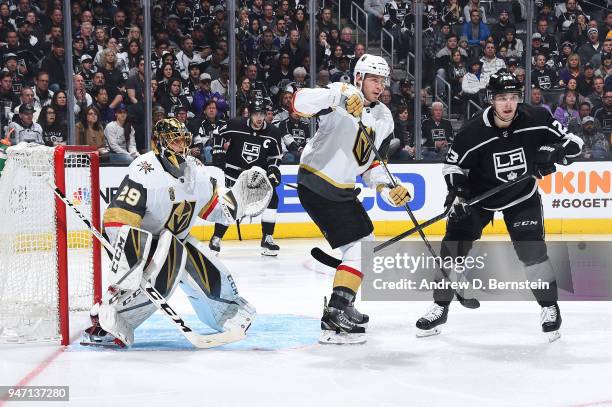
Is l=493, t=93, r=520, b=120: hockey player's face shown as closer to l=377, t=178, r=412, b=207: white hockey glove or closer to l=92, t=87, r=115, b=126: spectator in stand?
l=377, t=178, r=412, b=207: white hockey glove

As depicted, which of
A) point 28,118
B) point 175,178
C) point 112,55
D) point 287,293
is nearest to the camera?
point 175,178

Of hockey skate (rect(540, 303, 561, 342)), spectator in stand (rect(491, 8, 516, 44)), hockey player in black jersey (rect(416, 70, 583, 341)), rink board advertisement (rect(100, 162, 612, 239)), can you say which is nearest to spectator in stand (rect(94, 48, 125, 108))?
rink board advertisement (rect(100, 162, 612, 239))

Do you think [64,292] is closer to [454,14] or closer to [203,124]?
[203,124]

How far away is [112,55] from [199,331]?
437 centimetres

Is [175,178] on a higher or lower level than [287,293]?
higher

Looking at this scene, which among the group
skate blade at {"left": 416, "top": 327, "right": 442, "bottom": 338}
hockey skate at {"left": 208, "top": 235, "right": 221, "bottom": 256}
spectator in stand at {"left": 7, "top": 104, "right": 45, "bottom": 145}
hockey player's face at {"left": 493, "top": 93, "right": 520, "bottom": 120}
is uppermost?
hockey player's face at {"left": 493, "top": 93, "right": 520, "bottom": 120}

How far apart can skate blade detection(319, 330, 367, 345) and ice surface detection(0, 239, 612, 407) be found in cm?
4

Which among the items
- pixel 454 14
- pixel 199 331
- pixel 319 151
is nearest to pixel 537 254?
pixel 319 151

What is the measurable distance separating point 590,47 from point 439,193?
2.26 meters

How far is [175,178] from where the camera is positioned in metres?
3.97

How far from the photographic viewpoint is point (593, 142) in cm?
877

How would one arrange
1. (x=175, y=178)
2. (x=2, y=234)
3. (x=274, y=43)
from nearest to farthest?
(x=175, y=178)
(x=2, y=234)
(x=274, y=43)

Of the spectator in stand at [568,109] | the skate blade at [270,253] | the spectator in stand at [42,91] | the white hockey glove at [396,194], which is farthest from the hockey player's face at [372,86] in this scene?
the spectator in stand at [568,109]

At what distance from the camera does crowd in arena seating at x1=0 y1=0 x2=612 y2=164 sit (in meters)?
7.89
